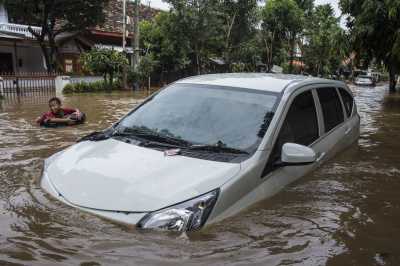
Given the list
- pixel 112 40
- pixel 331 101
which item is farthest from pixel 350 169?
pixel 112 40

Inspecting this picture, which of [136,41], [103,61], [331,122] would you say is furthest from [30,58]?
[331,122]

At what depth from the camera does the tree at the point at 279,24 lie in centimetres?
4591

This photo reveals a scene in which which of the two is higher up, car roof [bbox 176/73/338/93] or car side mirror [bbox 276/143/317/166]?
car roof [bbox 176/73/338/93]

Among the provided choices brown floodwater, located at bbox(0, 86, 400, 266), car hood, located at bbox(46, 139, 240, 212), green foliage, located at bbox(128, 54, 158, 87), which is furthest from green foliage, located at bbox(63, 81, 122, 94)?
car hood, located at bbox(46, 139, 240, 212)

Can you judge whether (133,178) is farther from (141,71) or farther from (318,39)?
(318,39)

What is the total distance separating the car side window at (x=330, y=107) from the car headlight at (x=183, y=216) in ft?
8.93

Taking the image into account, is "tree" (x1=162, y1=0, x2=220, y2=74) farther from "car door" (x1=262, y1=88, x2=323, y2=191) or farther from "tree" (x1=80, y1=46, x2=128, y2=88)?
"car door" (x1=262, y1=88, x2=323, y2=191)

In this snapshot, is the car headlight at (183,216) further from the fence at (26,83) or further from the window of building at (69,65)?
the window of building at (69,65)

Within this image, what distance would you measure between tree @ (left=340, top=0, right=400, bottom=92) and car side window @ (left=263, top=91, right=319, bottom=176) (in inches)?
467

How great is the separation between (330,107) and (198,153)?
2663 millimetres

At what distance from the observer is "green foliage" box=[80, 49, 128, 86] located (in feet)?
86.4

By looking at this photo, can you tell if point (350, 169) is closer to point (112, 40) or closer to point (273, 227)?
point (273, 227)

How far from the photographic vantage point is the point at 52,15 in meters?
29.8

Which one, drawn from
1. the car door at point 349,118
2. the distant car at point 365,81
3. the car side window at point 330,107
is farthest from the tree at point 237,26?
the car side window at point 330,107
